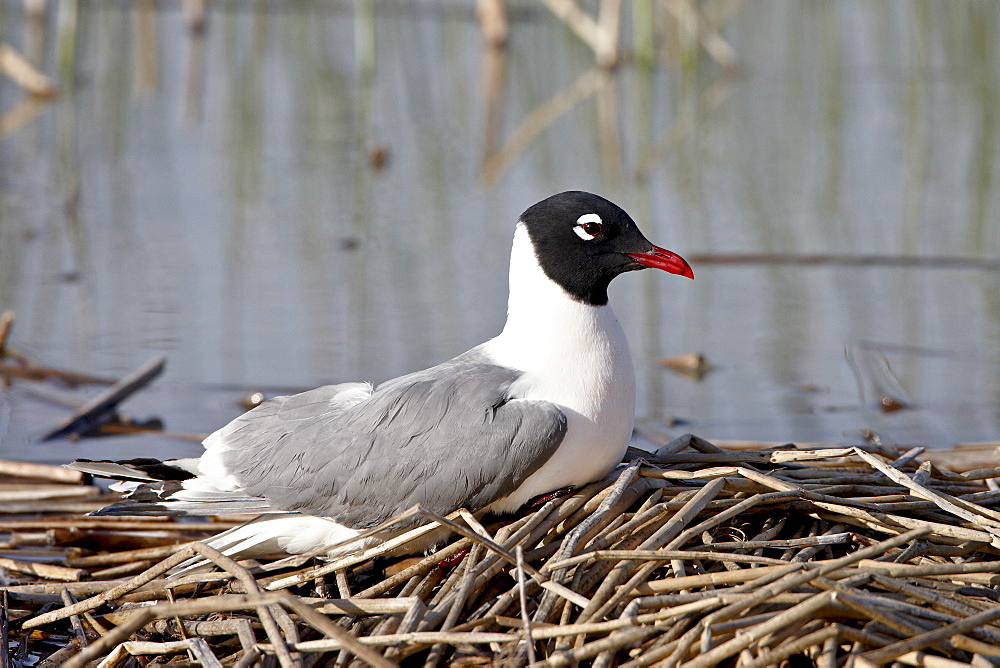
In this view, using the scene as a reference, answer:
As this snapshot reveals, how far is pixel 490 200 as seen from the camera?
10141 mm

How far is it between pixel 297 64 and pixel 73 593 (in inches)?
444

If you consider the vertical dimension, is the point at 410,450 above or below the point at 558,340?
below

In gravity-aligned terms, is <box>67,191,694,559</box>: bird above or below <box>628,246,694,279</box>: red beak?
below

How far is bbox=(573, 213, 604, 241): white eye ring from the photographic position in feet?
14.4

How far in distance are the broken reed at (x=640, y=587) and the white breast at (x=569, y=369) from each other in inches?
4.2

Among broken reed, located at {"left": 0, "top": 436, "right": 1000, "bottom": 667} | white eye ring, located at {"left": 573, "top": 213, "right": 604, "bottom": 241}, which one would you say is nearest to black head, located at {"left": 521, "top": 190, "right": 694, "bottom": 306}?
white eye ring, located at {"left": 573, "top": 213, "right": 604, "bottom": 241}

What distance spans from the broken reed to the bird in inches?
4.6

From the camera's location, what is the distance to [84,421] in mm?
6156

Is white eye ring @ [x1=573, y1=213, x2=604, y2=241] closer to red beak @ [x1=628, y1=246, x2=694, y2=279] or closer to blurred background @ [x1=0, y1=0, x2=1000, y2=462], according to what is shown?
red beak @ [x1=628, y1=246, x2=694, y2=279]

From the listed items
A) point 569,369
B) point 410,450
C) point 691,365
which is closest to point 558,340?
point 569,369

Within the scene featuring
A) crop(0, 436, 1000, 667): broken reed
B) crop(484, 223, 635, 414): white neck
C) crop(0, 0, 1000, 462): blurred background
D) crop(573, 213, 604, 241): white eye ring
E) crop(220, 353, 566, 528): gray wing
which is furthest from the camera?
crop(0, 0, 1000, 462): blurred background

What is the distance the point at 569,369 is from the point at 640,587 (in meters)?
0.80

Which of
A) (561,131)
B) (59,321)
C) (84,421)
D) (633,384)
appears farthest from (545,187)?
(633,384)

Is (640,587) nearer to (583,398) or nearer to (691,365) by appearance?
(583,398)
